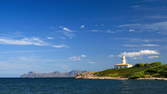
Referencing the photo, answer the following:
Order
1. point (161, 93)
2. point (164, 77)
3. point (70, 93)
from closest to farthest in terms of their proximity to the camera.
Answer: point (161, 93) → point (70, 93) → point (164, 77)

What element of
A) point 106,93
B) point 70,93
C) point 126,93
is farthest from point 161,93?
point 70,93

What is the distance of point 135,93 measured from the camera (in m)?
80.2

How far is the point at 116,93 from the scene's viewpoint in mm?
81500

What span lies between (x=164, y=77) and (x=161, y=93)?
129 metres

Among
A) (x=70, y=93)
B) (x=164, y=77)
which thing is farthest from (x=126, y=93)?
(x=164, y=77)

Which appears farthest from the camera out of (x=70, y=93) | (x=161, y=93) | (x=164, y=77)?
(x=164, y=77)

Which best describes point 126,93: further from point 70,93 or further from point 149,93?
point 70,93

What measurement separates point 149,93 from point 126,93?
A: 7476 mm

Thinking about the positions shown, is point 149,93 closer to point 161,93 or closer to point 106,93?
point 161,93

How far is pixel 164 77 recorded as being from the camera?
652 ft

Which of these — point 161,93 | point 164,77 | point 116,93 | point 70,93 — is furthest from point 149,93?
point 164,77

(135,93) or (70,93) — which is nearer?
(135,93)

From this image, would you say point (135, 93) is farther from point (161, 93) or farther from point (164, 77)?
point (164, 77)

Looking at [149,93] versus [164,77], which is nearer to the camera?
[149,93]
